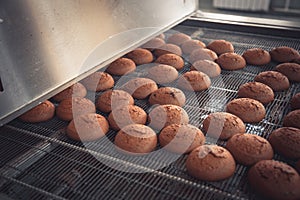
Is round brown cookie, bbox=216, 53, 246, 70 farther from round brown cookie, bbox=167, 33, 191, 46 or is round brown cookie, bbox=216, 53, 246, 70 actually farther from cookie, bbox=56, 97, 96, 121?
cookie, bbox=56, 97, 96, 121

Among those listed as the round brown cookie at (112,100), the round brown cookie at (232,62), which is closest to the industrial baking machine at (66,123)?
the round brown cookie at (112,100)

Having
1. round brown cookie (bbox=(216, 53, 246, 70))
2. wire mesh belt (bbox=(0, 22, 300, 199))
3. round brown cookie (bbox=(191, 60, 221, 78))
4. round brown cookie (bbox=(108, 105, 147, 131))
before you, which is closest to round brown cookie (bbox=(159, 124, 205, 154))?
wire mesh belt (bbox=(0, 22, 300, 199))

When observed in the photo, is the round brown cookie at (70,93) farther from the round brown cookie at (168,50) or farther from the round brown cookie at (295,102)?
the round brown cookie at (295,102)

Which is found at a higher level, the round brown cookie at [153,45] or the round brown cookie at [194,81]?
the round brown cookie at [153,45]

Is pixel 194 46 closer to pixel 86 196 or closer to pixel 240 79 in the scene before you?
pixel 240 79

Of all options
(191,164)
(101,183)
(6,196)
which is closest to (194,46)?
(191,164)

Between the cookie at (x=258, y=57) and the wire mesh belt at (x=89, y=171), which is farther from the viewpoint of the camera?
the cookie at (x=258, y=57)
